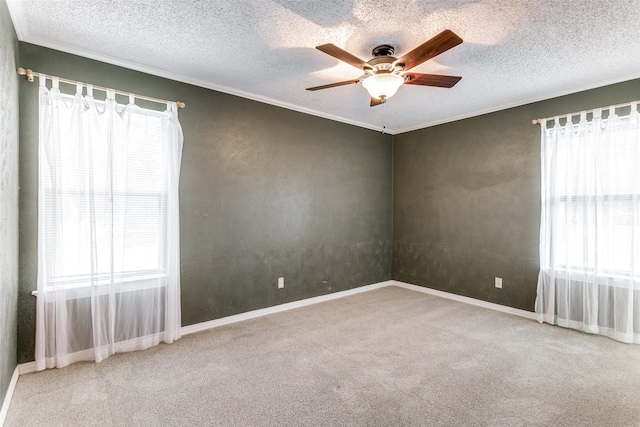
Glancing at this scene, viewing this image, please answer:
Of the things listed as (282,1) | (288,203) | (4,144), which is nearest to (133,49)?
(4,144)

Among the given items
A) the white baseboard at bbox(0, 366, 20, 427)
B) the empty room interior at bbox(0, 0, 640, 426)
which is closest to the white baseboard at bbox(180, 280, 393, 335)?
the empty room interior at bbox(0, 0, 640, 426)

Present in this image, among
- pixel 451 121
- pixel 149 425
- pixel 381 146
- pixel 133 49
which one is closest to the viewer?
pixel 149 425

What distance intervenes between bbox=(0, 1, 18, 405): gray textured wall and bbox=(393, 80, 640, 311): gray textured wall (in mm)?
4628

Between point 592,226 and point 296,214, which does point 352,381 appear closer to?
point 296,214

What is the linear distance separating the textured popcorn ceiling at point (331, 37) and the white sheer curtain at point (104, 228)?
45 centimetres

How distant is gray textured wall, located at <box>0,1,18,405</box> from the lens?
1.93 m

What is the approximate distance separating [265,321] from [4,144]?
2677mm

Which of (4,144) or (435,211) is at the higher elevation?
(4,144)

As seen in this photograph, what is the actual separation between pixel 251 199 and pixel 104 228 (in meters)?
1.51

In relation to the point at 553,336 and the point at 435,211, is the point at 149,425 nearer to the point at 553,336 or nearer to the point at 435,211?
the point at 553,336

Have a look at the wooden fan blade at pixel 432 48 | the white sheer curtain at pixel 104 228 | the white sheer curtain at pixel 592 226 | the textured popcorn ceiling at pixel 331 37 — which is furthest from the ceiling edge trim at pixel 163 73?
the white sheer curtain at pixel 592 226

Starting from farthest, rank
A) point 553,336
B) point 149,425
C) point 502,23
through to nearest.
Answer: point 553,336
point 502,23
point 149,425

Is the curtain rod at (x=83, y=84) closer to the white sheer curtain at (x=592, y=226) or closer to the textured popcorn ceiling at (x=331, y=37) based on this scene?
the textured popcorn ceiling at (x=331, y=37)

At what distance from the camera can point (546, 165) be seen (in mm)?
3635
